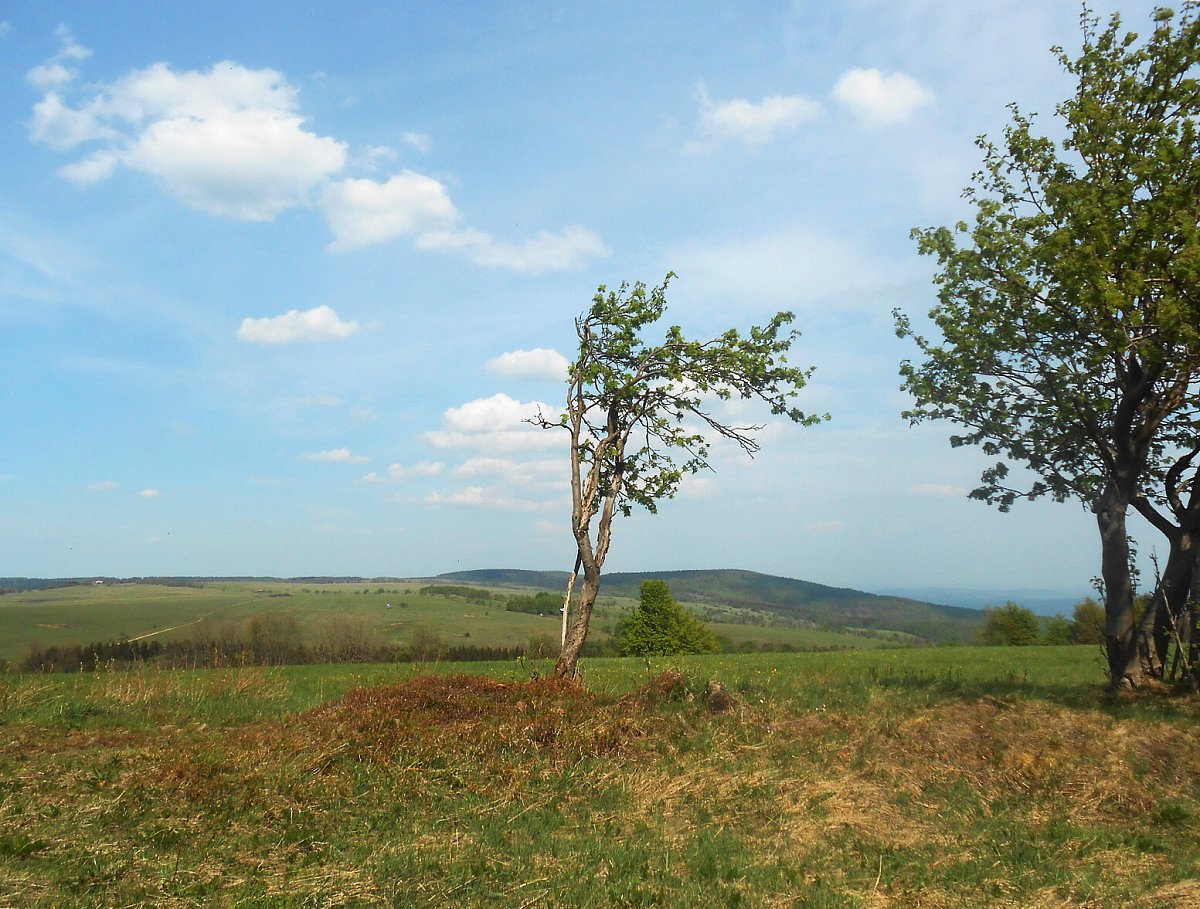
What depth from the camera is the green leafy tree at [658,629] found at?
52938 mm

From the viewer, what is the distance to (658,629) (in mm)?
53500

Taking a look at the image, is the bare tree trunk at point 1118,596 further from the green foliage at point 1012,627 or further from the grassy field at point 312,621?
the green foliage at point 1012,627

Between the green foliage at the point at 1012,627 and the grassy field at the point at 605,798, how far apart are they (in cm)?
5625

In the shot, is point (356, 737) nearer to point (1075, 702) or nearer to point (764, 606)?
point (1075, 702)

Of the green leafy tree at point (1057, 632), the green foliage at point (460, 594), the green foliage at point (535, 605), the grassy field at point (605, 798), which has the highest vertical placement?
the grassy field at point (605, 798)

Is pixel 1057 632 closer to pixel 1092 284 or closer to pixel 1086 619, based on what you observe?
pixel 1086 619

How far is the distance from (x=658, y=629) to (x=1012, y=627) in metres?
33.5

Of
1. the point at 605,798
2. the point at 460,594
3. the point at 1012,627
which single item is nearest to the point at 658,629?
the point at 1012,627

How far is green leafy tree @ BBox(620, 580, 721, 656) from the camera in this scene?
52.9m

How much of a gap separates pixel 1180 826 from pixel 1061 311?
10.1 meters

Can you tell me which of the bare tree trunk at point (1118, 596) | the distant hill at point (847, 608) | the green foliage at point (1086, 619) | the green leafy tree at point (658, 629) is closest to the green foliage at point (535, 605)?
the distant hill at point (847, 608)

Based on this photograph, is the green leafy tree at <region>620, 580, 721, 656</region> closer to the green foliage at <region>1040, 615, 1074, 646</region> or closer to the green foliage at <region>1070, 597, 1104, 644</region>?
the green foliage at <region>1070, 597, 1104, 644</region>

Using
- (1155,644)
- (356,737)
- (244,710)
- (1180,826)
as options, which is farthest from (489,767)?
(1155,644)

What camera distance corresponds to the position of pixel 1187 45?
48.1 feet
